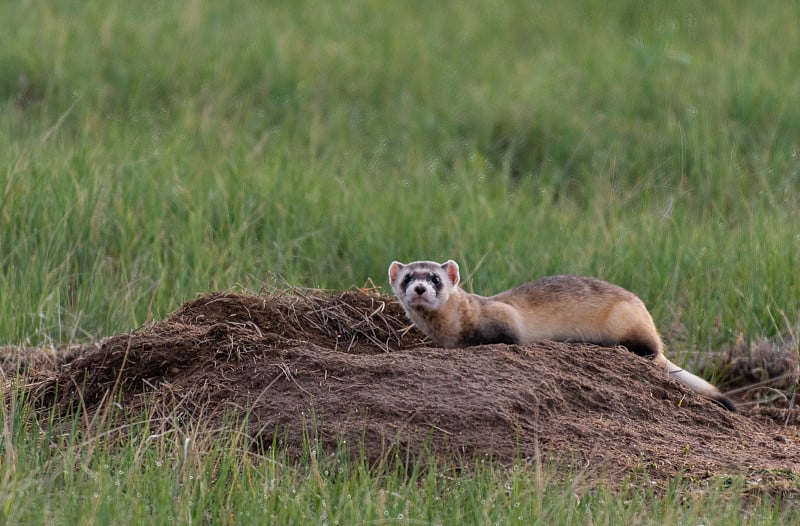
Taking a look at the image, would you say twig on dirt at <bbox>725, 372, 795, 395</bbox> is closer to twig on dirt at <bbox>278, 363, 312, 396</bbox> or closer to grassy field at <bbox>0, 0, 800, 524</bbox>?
grassy field at <bbox>0, 0, 800, 524</bbox>

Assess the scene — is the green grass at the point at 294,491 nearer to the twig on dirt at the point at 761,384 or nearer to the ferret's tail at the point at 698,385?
the ferret's tail at the point at 698,385

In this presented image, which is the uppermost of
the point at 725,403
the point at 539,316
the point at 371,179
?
the point at 539,316

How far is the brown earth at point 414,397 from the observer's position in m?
4.93

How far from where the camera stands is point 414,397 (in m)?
5.14

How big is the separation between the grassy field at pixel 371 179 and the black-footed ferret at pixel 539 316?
1202mm

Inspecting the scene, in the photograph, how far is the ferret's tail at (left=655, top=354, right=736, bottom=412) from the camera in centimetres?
618

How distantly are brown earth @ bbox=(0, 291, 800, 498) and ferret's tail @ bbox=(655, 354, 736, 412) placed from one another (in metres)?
0.21

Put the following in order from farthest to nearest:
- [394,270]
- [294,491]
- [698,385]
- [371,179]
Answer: [371,179], [394,270], [698,385], [294,491]

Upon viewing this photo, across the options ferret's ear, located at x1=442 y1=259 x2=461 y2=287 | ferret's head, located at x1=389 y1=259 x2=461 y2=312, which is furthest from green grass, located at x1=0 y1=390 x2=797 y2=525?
ferret's ear, located at x1=442 y1=259 x2=461 y2=287

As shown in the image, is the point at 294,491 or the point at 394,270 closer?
the point at 294,491

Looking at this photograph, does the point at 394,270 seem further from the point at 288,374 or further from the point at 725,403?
the point at 725,403

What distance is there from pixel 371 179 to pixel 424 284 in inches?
155

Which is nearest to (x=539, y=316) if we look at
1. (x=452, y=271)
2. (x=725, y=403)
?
(x=452, y=271)

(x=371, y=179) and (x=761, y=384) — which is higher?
(x=371, y=179)
